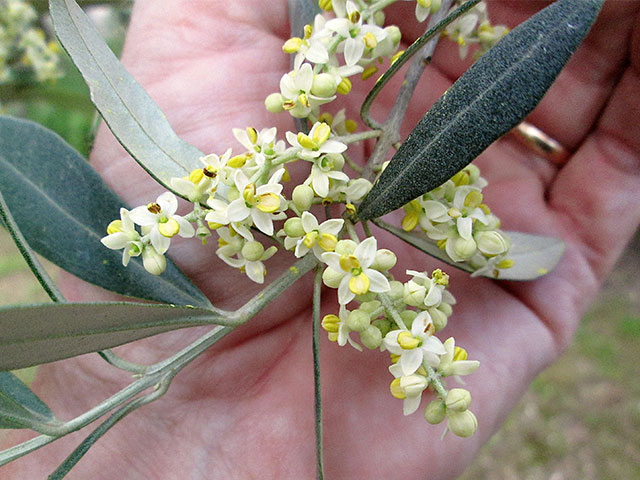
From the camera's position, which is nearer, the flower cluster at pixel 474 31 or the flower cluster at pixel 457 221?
the flower cluster at pixel 457 221

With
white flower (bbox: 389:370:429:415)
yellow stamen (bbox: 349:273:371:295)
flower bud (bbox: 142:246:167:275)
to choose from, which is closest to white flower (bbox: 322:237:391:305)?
yellow stamen (bbox: 349:273:371:295)

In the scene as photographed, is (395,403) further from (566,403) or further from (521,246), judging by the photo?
(566,403)

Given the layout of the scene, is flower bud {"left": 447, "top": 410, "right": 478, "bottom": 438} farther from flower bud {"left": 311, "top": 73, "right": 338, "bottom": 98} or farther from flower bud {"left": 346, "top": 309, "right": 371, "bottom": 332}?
flower bud {"left": 311, "top": 73, "right": 338, "bottom": 98}

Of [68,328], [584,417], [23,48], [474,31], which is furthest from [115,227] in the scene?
[584,417]

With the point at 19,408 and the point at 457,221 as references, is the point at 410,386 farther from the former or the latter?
the point at 19,408

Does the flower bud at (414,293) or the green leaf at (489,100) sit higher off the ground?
the green leaf at (489,100)

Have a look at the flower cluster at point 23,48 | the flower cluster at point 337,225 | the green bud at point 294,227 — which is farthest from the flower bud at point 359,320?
the flower cluster at point 23,48

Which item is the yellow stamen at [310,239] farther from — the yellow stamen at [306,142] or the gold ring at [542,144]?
the gold ring at [542,144]
